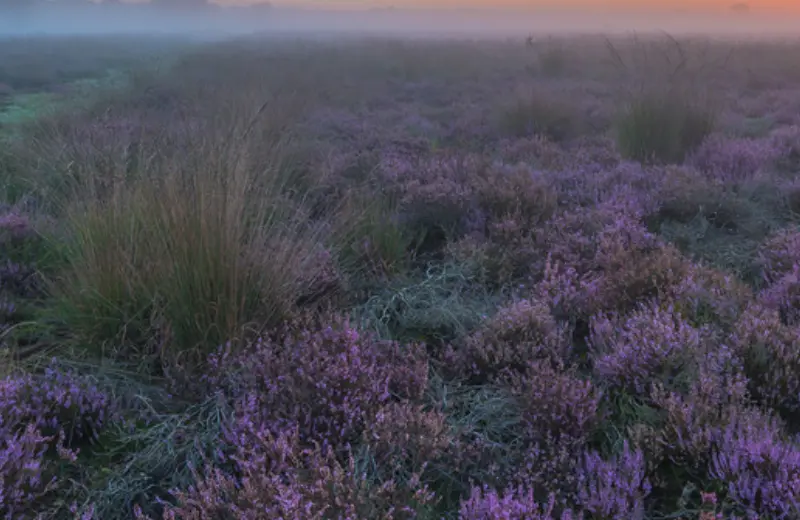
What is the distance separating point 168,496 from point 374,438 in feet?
2.64

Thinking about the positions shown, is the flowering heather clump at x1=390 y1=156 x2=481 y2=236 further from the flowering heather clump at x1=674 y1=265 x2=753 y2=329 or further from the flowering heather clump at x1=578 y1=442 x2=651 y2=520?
the flowering heather clump at x1=578 y1=442 x2=651 y2=520

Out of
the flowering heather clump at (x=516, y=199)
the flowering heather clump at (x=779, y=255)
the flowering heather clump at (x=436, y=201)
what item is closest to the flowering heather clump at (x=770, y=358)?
the flowering heather clump at (x=779, y=255)

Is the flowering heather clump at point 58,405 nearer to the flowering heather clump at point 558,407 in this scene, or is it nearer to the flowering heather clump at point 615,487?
the flowering heather clump at point 558,407

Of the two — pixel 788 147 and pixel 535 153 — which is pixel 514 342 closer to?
pixel 535 153

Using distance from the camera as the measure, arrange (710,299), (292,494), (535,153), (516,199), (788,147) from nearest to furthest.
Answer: (292,494)
(710,299)
(516,199)
(788,147)
(535,153)

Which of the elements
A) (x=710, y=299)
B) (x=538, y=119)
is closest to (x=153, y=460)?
(x=710, y=299)

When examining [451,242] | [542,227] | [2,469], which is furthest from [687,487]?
[542,227]

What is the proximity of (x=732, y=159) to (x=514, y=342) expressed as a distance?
5.36 m

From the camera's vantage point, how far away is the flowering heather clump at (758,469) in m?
2.13

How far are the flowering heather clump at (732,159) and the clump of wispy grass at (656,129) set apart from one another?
0.94ft

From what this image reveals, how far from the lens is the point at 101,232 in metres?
3.50

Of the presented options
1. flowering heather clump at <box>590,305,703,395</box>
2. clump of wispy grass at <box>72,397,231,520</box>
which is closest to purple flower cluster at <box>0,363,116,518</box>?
clump of wispy grass at <box>72,397,231,520</box>

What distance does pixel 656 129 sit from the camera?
8336 millimetres

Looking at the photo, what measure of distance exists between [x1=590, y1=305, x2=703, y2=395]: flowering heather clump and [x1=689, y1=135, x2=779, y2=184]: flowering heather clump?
14.0 ft
